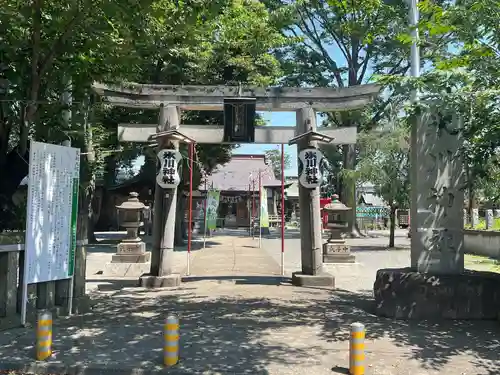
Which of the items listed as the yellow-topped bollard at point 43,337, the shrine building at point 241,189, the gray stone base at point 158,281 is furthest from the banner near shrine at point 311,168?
the shrine building at point 241,189

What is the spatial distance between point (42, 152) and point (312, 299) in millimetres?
5856

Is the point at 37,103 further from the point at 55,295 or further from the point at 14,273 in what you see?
the point at 55,295

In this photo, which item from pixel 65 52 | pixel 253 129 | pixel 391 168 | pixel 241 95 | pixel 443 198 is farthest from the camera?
pixel 391 168

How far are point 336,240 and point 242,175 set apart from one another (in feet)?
77.6

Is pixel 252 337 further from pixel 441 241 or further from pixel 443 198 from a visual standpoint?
pixel 443 198

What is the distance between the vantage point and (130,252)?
1502cm

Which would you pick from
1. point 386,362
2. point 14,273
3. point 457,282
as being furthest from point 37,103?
point 457,282

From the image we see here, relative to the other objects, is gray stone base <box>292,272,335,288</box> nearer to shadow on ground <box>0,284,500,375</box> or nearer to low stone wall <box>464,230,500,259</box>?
shadow on ground <box>0,284,500,375</box>

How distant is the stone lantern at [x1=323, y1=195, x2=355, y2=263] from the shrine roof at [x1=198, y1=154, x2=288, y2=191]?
61.1 feet

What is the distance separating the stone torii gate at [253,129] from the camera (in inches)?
445

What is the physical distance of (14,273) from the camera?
23.6 feet

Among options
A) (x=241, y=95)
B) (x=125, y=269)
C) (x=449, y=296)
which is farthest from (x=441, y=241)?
(x=125, y=269)

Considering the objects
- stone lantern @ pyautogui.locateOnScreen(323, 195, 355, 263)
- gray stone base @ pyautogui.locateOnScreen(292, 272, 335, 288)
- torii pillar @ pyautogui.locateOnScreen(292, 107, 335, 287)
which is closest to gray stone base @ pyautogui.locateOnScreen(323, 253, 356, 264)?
stone lantern @ pyautogui.locateOnScreen(323, 195, 355, 263)

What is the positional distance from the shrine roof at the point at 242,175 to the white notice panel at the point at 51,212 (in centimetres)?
2648
